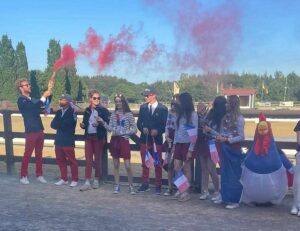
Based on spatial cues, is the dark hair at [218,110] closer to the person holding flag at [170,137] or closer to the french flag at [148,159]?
the person holding flag at [170,137]

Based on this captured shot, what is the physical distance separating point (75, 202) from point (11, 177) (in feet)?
8.70

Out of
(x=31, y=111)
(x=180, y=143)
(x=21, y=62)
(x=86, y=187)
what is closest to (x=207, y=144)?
(x=180, y=143)

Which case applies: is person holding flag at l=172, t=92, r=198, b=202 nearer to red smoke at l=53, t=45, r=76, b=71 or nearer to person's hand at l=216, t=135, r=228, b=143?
person's hand at l=216, t=135, r=228, b=143

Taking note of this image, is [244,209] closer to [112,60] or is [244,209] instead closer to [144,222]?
[144,222]

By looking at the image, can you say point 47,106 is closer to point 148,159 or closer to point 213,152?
point 148,159

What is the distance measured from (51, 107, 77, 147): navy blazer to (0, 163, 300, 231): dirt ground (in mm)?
976

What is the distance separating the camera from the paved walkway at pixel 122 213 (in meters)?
5.36

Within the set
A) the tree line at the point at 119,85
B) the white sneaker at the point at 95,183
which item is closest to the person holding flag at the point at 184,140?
the white sneaker at the point at 95,183

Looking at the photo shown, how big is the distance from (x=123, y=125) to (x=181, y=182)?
58.2 inches

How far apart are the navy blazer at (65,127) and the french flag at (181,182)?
2338 mm

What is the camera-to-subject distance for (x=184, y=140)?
6.87 m

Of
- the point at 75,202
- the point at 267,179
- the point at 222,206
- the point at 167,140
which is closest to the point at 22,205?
the point at 75,202

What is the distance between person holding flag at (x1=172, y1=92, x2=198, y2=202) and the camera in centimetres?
675

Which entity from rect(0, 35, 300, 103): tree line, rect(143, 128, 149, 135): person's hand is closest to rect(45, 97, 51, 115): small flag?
rect(143, 128, 149, 135): person's hand
